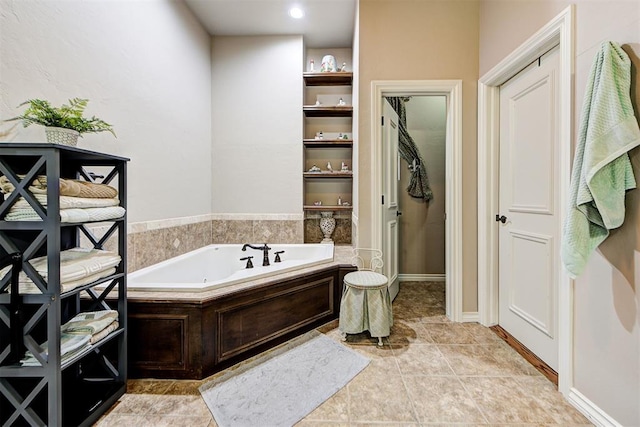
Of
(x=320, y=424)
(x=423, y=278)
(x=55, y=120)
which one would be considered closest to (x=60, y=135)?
(x=55, y=120)

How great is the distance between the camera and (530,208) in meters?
1.89

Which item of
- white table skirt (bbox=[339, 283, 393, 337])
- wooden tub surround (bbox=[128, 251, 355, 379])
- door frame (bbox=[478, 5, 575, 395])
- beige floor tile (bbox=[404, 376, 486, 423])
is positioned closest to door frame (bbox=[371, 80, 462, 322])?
door frame (bbox=[478, 5, 575, 395])

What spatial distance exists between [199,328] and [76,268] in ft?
2.28

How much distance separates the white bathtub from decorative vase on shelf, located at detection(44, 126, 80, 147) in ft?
3.01

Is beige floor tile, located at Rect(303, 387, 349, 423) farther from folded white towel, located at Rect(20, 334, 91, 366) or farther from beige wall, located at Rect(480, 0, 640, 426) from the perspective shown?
beige wall, located at Rect(480, 0, 640, 426)

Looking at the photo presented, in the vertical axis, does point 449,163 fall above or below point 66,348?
above

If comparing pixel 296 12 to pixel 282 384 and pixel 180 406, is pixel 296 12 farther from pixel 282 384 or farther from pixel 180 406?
pixel 180 406

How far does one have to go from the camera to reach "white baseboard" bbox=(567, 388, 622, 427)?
124 centimetres

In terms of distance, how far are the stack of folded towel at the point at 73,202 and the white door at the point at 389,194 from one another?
204cm

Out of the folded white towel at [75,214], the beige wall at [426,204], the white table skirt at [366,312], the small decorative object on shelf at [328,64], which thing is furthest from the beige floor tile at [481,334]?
the small decorative object on shelf at [328,64]

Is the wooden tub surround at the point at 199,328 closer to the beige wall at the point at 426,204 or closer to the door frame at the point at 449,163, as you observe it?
the door frame at the point at 449,163

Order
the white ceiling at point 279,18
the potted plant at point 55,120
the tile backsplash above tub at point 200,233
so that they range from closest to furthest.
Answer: the potted plant at point 55,120 → the tile backsplash above tub at point 200,233 → the white ceiling at point 279,18

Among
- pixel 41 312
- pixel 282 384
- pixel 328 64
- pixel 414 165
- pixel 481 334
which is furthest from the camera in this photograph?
pixel 414 165

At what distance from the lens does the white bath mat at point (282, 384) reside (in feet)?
4.46
